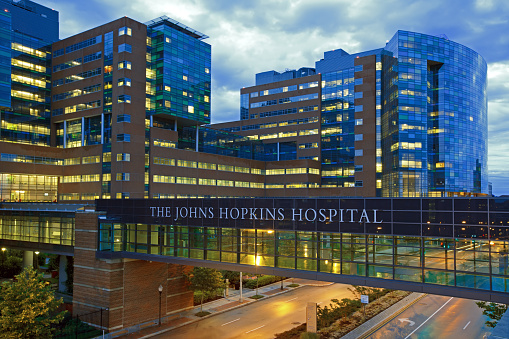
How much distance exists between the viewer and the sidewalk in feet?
119

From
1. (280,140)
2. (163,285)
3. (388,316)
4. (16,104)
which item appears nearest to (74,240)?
(163,285)

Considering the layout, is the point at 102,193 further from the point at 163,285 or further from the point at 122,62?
the point at 163,285

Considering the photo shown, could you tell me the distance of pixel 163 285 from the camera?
40156 millimetres

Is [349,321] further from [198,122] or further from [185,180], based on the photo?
[198,122]

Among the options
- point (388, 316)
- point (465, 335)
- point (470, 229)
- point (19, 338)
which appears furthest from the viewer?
point (388, 316)

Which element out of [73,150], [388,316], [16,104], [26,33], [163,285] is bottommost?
[388,316]

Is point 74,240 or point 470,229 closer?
point 470,229

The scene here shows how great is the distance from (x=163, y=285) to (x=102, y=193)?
174 ft

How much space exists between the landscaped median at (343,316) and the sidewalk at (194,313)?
382 inches

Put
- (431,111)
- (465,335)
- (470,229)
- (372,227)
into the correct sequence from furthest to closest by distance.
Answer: (431,111) → (465,335) → (372,227) → (470,229)

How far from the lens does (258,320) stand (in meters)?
41.5

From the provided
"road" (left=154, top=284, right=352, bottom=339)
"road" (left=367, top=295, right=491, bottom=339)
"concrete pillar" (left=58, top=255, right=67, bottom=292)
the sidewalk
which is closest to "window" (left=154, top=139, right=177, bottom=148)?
"concrete pillar" (left=58, top=255, right=67, bottom=292)

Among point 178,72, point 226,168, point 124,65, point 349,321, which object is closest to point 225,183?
point 226,168

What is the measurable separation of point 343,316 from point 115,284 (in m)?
22.4
